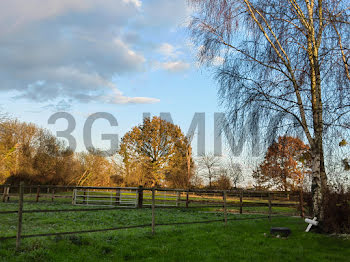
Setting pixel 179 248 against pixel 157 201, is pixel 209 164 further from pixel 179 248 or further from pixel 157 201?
pixel 179 248

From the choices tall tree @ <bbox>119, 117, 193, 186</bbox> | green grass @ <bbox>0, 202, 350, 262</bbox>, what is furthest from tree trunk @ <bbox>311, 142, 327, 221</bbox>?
tall tree @ <bbox>119, 117, 193, 186</bbox>

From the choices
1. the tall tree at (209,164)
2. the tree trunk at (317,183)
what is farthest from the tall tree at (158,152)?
the tree trunk at (317,183)

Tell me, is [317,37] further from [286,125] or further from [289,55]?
[286,125]

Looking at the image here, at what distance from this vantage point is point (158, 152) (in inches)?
1583

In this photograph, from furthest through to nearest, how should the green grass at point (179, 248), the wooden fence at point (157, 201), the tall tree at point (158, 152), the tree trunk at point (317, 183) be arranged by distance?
the tall tree at point (158, 152) → the tree trunk at point (317, 183) → the wooden fence at point (157, 201) → the green grass at point (179, 248)

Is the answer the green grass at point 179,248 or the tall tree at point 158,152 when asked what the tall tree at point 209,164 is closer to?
the tall tree at point 158,152

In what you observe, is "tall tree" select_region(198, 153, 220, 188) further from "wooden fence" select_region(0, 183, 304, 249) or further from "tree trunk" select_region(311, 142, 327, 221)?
"tree trunk" select_region(311, 142, 327, 221)

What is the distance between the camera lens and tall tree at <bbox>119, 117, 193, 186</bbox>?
38.9m

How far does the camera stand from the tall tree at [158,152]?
38.9m

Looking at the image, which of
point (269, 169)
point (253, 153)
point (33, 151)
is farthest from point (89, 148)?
point (253, 153)

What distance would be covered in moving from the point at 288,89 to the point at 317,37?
211cm

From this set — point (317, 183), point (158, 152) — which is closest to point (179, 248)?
point (317, 183)

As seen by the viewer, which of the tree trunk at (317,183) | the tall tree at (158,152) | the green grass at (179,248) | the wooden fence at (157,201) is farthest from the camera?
the tall tree at (158,152)

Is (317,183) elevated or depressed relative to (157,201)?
elevated
